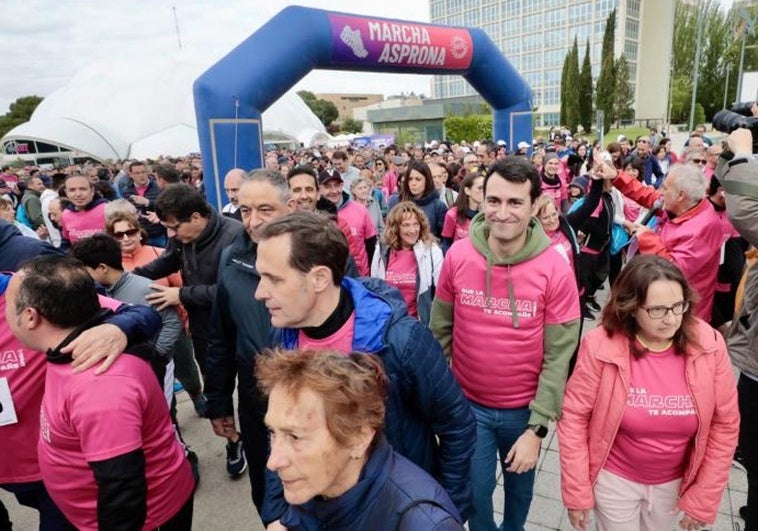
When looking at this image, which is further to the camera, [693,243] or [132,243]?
[132,243]

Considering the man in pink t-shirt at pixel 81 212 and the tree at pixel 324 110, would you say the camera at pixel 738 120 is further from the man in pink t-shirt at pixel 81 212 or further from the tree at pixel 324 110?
the tree at pixel 324 110

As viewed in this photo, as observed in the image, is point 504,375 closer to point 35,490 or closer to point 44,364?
point 44,364

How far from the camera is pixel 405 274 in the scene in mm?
3953

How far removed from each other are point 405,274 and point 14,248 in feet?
8.67

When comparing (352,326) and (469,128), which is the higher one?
(469,128)

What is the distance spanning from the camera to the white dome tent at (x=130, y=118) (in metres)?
40.6

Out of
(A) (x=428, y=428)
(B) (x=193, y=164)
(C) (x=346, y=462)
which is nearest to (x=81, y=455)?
(C) (x=346, y=462)

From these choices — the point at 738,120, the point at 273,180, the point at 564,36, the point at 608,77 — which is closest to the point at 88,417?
the point at 273,180

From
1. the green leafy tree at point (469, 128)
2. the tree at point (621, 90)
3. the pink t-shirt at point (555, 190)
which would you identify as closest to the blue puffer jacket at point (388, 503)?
the pink t-shirt at point (555, 190)

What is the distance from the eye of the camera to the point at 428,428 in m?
1.77

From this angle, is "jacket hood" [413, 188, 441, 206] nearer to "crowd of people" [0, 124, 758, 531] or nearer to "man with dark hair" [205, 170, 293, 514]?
"crowd of people" [0, 124, 758, 531]

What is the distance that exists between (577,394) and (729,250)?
8.07 ft

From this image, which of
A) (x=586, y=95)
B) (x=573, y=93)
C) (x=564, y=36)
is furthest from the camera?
(x=564, y=36)

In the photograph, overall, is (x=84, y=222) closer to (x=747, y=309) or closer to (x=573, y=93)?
(x=747, y=309)
